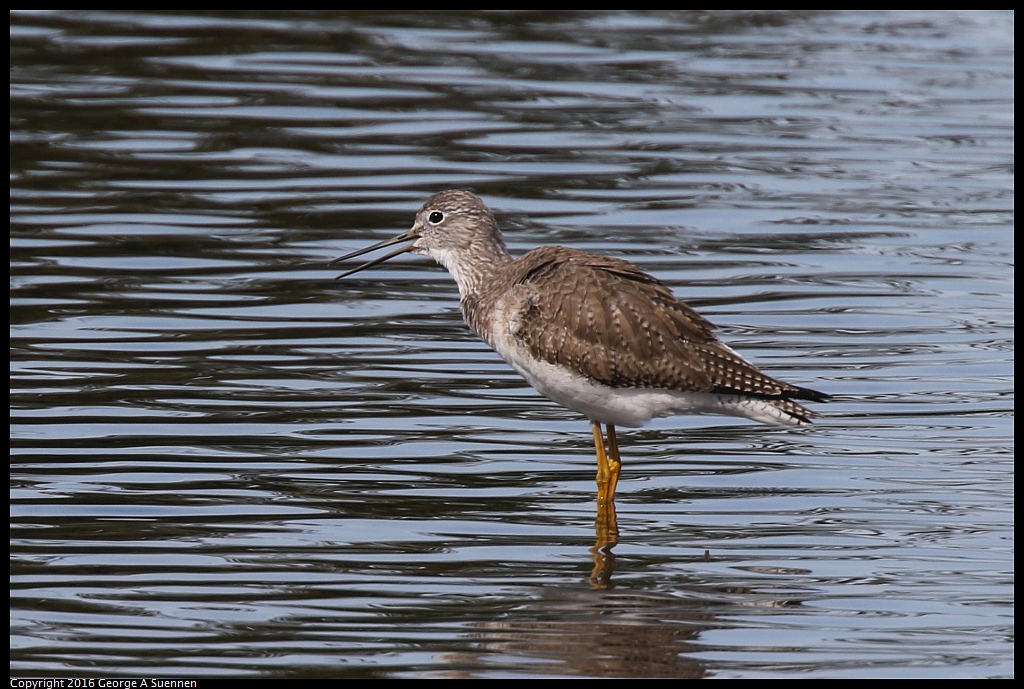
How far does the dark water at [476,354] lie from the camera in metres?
7.57

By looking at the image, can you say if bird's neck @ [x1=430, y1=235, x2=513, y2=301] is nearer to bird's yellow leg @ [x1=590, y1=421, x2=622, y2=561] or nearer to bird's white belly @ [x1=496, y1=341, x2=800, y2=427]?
bird's white belly @ [x1=496, y1=341, x2=800, y2=427]

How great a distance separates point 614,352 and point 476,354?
2.97 metres

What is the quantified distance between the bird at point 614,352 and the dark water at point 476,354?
558 mm

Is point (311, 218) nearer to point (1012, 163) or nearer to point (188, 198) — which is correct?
point (188, 198)

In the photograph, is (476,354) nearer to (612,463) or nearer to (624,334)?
(612,463)

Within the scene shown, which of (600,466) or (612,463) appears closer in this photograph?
(600,466)

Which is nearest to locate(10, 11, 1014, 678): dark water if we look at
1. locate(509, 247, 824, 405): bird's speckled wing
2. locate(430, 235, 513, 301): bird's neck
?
locate(509, 247, 824, 405): bird's speckled wing

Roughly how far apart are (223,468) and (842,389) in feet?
14.3

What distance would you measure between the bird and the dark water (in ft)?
1.83

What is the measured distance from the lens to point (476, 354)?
1184 centimetres

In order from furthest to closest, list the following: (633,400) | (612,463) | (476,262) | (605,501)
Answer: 1. (476,262)
2. (612,463)
3. (633,400)
4. (605,501)

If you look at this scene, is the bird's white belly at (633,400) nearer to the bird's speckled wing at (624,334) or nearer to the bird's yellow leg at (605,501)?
the bird's speckled wing at (624,334)

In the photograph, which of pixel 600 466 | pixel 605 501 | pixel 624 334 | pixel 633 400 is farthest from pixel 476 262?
pixel 605 501

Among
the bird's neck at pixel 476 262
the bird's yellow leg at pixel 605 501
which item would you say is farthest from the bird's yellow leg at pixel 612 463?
the bird's neck at pixel 476 262
